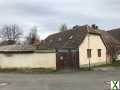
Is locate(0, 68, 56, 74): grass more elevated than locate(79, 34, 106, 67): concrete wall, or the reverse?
locate(79, 34, 106, 67): concrete wall

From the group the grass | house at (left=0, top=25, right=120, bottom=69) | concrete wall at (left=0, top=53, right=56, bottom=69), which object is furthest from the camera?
house at (left=0, top=25, right=120, bottom=69)

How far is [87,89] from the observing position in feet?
53.0

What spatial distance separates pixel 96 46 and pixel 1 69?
14503 mm

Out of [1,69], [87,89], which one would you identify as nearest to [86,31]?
[1,69]

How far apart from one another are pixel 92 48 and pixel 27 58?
429 inches

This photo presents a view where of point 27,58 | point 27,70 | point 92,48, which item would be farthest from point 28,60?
point 92,48

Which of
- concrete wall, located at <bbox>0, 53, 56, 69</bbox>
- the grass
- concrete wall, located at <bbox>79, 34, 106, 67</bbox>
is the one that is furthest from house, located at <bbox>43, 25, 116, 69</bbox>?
the grass

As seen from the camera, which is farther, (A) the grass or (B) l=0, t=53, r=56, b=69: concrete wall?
(B) l=0, t=53, r=56, b=69: concrete wall

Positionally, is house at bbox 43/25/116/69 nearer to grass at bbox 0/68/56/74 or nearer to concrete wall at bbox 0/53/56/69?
concrete wall at bbox 0/53/56/69

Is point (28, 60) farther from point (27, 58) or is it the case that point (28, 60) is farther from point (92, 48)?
point (92, 48)

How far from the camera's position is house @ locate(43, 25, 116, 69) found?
32938 mm

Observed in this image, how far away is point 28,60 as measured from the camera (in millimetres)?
30688

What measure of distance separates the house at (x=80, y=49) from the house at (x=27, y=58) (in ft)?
4.03

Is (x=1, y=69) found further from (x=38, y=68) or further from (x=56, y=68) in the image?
(x=56, y=68)
